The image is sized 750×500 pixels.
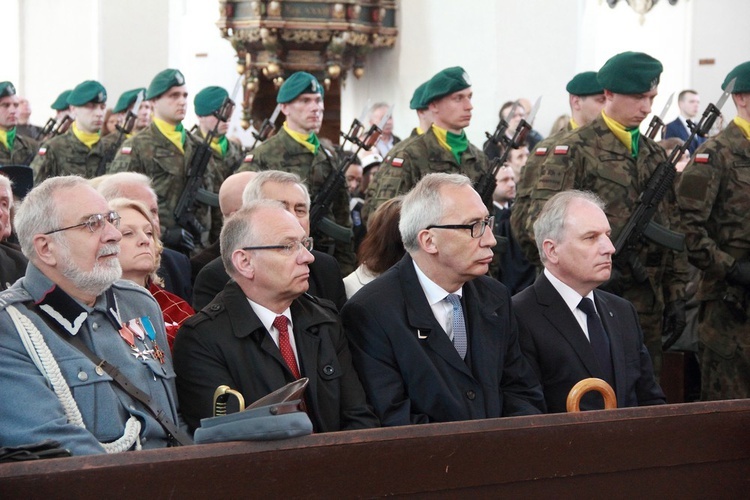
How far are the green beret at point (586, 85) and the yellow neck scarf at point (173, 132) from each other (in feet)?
8.86

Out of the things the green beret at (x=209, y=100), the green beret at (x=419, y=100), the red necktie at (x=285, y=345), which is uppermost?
the green beret at (x=419, y=100)

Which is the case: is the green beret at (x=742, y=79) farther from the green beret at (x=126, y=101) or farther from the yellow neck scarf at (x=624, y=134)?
the green beret at (x=126, y=101)

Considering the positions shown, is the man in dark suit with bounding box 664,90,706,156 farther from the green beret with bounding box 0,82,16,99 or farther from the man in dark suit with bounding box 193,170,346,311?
the man in dark suit with bounding box 193,170,346,311

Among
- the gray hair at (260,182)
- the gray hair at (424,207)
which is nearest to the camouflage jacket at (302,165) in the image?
the gray hair at (260,182)

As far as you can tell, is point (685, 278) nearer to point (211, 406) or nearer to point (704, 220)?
point (704, 220)

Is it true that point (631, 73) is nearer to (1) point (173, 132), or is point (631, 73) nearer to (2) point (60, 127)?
(1) point (173, 132)

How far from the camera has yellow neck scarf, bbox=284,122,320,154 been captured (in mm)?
7727

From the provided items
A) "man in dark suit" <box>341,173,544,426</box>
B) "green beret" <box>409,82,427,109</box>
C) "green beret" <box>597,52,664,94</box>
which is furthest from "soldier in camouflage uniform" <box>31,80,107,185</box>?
"man in dark suit" <box>341,173,544,426</box>

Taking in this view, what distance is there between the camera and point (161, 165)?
27.5ft

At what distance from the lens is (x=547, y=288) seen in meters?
4.27

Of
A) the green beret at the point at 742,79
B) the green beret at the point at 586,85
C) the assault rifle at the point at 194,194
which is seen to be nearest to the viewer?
the green beret at the point at 742,79

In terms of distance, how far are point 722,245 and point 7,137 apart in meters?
7.26

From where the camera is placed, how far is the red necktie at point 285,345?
3.63m

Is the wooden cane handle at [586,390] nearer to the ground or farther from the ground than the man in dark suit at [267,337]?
nearer to the ground
